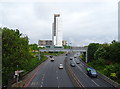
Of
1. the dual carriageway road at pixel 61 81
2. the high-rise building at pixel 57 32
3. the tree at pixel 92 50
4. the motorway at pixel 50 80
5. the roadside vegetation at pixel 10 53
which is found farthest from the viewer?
the high-rise building at pixel 57 32

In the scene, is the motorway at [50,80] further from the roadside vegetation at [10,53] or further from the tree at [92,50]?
the tree at [92,50]

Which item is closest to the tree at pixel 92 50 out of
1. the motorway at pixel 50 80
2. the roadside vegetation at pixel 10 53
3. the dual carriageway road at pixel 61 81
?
the dual carriageway road at pixel 61 81

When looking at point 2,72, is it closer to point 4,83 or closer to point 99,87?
point 4,83

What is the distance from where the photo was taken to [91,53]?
74.3m

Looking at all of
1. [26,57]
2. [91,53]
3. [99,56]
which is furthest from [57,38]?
[26,57]

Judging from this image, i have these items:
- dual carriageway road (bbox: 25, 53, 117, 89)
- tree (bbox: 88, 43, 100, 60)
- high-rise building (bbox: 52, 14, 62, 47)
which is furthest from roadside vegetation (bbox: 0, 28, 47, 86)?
high-rise building (bbox: 52, 14, 62, 47)

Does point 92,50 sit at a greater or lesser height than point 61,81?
greater

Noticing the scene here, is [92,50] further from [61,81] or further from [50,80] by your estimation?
[61,81]

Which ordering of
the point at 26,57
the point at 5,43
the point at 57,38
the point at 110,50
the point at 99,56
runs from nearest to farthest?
the point at 5,43
the point at 26,57
the point at 110,50
the point at 99,56
the point at 57,38

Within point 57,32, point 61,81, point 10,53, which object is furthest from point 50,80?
point 57,32

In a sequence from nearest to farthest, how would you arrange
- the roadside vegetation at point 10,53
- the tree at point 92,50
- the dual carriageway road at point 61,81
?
the roadside vegetation at point 10,53
the dual carriageway road at point 61,81
the tree at point 92,50

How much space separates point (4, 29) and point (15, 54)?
202 inches

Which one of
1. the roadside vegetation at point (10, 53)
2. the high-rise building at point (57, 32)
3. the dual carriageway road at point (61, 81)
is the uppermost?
A: the high-rise building at point (57, 32)

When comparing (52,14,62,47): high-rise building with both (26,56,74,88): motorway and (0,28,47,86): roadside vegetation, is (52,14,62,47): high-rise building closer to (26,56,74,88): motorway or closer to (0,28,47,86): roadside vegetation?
(26,56,74,88): motorway
